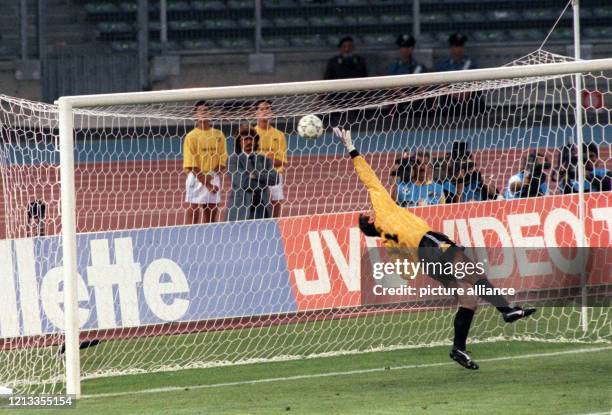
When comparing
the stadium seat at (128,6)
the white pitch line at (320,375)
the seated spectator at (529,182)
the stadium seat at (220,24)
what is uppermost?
the stadium seat at (128,6)

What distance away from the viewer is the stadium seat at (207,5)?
24156 mm

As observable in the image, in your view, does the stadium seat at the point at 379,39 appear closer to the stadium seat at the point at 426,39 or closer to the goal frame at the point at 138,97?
the stadium seat at the point at 426,39

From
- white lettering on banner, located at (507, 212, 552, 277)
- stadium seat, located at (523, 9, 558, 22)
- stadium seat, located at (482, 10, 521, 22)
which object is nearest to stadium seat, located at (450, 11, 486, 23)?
stadium seat, located at (482, 10, 521, 22)

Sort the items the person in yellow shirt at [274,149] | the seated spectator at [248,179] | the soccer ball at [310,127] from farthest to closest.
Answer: the person in yellow shirt at [274,149] → the seated spectator at [248,179] → the soccer ball at [310,127]

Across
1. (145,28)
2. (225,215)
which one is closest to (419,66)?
(145,28)

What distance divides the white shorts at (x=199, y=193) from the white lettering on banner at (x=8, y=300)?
2.63 m

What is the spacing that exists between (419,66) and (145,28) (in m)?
4.87

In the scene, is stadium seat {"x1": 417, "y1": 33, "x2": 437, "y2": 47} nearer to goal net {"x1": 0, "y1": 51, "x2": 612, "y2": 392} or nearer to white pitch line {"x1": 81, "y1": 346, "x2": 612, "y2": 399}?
goal net {"x1": 0, "y1": 51, "x2": 612, "y2": 392}

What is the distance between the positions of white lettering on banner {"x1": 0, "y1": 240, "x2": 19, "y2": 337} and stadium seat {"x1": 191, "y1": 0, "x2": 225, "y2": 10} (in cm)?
1445

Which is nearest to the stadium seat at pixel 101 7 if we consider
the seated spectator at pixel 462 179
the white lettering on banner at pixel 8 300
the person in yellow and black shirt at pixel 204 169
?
the person in yellow and black shirt at pixel 204 169

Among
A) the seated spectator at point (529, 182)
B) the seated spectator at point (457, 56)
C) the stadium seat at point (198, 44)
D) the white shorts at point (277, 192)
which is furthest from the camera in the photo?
the stadium seat at point (198, 44)

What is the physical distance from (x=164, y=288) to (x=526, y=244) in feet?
10.8

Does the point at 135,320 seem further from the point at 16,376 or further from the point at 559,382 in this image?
the point at 559,382

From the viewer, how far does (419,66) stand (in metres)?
21.9
